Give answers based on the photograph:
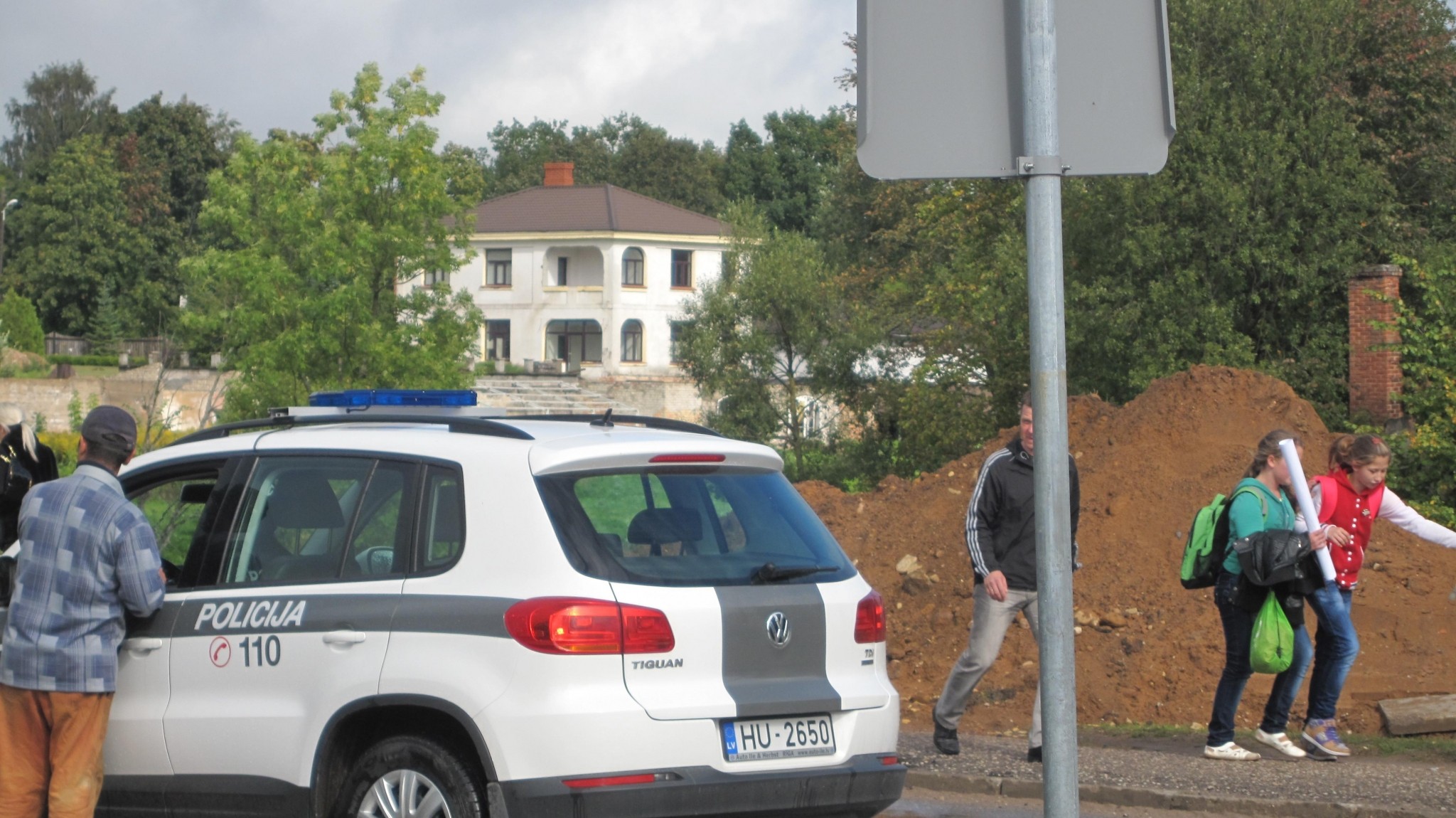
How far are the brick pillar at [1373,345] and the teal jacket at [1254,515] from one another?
46.0 ft

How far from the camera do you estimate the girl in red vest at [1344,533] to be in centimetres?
858

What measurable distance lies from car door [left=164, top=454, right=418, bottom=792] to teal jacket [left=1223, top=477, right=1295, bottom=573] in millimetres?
5138

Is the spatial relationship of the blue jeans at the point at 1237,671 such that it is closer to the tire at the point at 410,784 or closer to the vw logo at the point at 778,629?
the vw logo at the point at 778,629

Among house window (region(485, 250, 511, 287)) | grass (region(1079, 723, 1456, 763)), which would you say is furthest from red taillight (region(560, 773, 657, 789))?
house window (region(485, 250, 511, 287))

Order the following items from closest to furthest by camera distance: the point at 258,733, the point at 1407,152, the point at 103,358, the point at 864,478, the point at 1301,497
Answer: the point at 258,733, the point at 1301,497, the point at 1407,152, the point at 864,478, the point at 103,358

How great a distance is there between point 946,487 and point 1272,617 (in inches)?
350

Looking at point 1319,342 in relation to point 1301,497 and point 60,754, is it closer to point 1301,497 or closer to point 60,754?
point 1301,497

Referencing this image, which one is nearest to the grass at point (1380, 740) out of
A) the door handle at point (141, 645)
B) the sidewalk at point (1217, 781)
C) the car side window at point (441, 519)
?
Result: the sidewalk at point (1217, 781)

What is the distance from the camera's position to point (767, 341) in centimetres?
4359

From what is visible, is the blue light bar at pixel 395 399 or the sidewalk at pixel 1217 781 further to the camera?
the sidewalk at pixel 1217 781

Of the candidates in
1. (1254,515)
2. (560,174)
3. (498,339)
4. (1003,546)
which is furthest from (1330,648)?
(560,174)

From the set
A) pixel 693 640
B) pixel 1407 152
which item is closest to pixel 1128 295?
pixel 1407 152

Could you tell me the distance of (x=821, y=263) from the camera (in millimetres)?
45281

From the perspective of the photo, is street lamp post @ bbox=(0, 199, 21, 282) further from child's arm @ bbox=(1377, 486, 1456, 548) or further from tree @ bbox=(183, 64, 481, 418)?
child's arm @ bbox=(1377, 486, 1456, 548)
